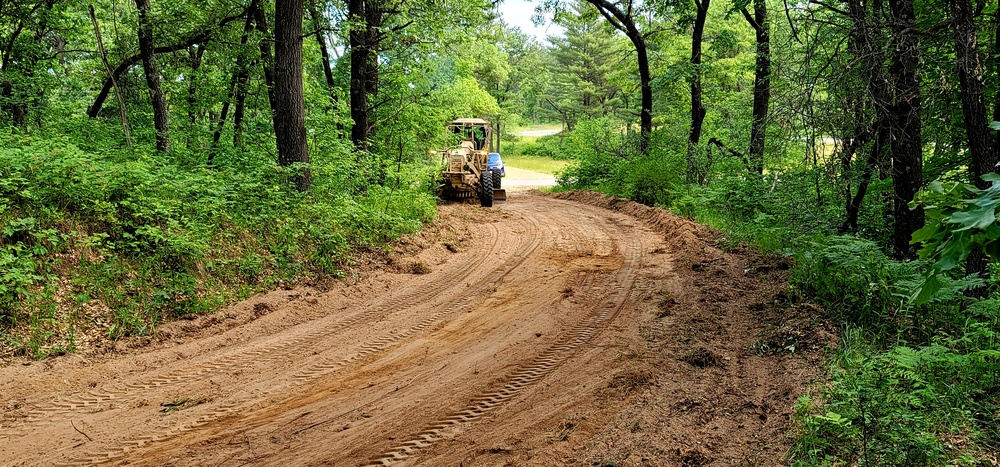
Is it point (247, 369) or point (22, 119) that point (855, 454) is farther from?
point (22, 119)

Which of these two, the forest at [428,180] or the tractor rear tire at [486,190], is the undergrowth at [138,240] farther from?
the tractor rear tire at [486,190]

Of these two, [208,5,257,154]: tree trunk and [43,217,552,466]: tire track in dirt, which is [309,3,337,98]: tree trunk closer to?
[208,5,257,154]: tree trunk

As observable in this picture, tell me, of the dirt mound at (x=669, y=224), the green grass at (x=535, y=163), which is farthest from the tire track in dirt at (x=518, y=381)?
the green grass at (x=535, y=163)

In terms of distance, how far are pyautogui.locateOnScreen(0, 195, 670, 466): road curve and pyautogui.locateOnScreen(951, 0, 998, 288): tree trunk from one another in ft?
12.6

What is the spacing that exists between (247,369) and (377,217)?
16.1 feet

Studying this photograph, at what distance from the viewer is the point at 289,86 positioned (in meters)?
9.88

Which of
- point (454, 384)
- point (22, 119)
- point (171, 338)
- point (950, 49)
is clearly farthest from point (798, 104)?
point (22, 119)

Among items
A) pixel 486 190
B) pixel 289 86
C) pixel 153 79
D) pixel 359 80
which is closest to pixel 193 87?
pixel 153 79

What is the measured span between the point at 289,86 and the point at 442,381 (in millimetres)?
6891

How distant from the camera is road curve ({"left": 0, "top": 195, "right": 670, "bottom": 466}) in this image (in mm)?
4098

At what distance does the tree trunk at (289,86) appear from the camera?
32.3 ft

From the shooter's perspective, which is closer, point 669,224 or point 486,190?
point 669,224

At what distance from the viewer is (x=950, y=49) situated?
6.51 m

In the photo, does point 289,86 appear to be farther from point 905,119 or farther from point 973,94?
point 973,94
